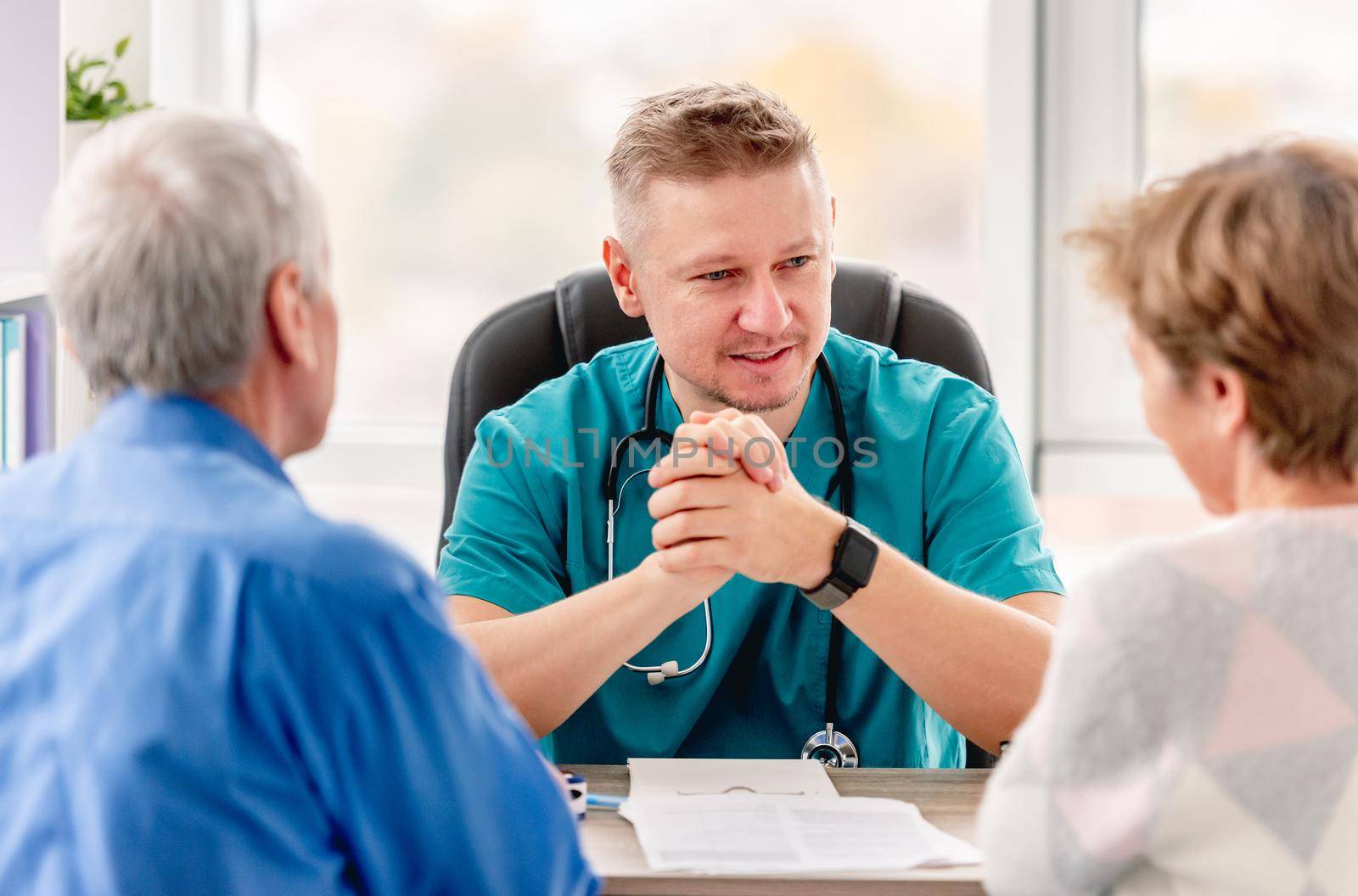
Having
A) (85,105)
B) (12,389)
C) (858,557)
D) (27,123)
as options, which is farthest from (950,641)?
(85,105)

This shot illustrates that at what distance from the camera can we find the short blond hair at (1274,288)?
86cm

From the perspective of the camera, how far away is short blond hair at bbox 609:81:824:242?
160 cm

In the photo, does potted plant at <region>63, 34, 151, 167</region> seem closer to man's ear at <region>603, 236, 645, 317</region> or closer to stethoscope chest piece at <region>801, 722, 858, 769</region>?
man's ear at <region>603, 236, 645, 317</region>

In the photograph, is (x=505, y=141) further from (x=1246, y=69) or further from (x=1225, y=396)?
(x=1225, y=396)

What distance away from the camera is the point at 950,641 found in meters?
1.45

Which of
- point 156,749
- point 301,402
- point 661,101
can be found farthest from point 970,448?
point 156,749

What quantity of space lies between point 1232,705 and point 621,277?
1070mm

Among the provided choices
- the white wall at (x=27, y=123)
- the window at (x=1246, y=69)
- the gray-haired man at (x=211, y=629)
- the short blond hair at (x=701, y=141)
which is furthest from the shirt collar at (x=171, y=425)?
the window at (x=1246, y=69)

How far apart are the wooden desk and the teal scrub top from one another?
0.93 feet

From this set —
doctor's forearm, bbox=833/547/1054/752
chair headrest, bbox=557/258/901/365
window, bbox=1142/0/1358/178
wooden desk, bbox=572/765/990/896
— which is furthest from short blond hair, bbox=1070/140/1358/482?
window, bbox=1142/0/1358/178

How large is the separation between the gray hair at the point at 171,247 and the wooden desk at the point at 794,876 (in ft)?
1.71

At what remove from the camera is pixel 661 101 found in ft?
5.56

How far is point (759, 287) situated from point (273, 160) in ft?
2.55

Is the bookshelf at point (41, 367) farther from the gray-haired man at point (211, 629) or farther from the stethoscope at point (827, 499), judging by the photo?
the gray-haired man at point (211, 629)
